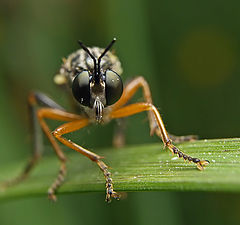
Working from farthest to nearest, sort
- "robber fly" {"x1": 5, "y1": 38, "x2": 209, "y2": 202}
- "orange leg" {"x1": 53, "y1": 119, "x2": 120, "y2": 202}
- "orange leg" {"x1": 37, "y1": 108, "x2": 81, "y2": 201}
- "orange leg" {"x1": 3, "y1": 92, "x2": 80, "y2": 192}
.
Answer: "orange leg" {"x1": 3, "y1": 92, "x2": 80, "y2": 192}, "orange leg" {"x1": 37, "y1": 108, "x2": 81, "y2": 201}, "robber fly" {"x1": 5, "y1": 38, "x2": 209, "y2": 202}, "orange leg" {"x1": 53, "y1": 119, "x2": 120, "y2": 202}

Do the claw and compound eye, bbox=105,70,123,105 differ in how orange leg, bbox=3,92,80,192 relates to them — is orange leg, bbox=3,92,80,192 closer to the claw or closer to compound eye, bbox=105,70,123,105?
compound eye, bbox=105,70,123,105

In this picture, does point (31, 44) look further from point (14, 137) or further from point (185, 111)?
point (185, 111)

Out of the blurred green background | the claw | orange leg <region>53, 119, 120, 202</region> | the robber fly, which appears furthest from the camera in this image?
the blurred green background

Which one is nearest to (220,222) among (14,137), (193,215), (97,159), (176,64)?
(193,215)

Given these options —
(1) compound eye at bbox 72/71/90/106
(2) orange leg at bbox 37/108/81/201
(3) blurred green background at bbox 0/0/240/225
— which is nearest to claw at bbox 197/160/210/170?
(1) compound eye at bbox 72/71/90/106

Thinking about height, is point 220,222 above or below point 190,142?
below

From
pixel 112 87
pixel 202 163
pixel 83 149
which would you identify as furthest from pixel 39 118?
pixel 202 163
